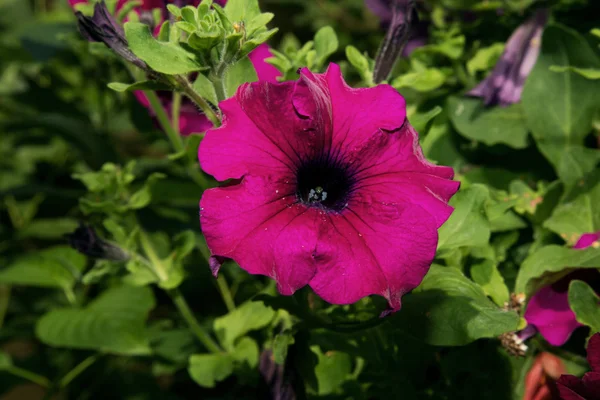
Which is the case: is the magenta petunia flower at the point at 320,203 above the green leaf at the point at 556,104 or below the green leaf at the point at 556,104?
above

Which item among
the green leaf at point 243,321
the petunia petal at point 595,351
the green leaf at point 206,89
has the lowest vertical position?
the green leaf at point 243,321

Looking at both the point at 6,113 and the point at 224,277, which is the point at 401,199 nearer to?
the point at 224,277

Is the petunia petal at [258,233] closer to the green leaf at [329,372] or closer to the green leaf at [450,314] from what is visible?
the green leaf at [450,314]

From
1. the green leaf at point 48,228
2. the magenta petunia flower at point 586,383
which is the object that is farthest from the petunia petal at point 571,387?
the green leaf at point 48,228

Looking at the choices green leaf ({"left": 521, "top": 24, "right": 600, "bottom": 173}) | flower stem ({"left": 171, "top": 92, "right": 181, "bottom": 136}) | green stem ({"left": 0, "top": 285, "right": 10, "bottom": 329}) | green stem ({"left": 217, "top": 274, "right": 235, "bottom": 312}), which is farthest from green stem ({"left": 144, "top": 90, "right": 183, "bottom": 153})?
green stem ({"left": 0, "top": 285, "right": 10, "bottom": 329})

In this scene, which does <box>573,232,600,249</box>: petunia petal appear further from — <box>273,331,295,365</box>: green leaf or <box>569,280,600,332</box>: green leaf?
<box>273,331,295,365</box>: green leaf
